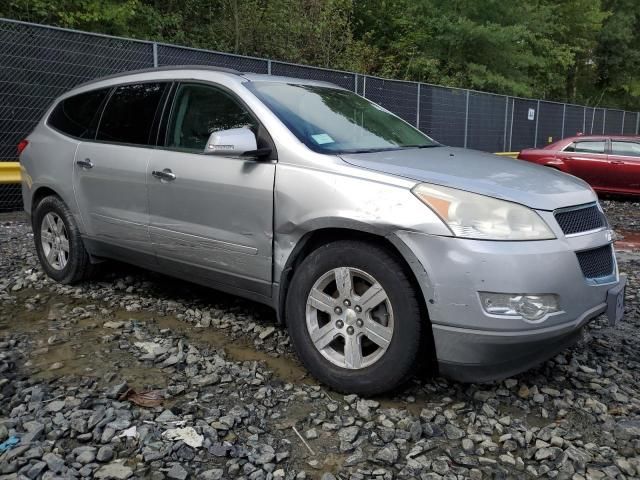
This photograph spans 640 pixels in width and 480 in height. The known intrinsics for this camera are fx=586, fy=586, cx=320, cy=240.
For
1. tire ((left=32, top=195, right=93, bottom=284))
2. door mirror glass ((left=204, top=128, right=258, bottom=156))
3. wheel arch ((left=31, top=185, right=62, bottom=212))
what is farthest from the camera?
wheel arch ((left=31, top=185, right=62, bottom=212))

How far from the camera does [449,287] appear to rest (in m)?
2.67

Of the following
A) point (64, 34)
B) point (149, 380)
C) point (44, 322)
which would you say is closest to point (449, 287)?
point (149, 380)

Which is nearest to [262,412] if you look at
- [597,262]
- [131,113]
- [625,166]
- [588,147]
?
[597,262]

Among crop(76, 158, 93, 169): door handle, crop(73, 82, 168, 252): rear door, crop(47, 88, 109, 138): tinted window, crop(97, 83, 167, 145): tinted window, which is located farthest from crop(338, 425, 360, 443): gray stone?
crop(47, 88, 109, 138): tinted window

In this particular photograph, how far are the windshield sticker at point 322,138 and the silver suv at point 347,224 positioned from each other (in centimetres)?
2

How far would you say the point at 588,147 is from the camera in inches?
492

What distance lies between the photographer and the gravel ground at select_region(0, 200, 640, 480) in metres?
2.47

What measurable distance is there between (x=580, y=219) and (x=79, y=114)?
3843 mm

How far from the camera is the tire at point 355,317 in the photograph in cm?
281

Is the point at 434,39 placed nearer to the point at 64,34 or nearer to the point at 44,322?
the point at 64,34

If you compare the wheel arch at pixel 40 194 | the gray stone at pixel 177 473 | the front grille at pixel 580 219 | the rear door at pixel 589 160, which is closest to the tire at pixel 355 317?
the front grille at pixel 580 219

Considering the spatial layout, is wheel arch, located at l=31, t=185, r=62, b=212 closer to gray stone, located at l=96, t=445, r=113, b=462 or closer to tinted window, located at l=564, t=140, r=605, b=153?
gray stone, located at l=96, t=445, r=113, b=462

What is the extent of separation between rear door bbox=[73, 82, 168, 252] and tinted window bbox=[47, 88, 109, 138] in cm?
12

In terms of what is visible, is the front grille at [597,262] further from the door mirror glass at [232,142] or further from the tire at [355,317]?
the door mirror glass at [232,142]
